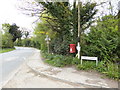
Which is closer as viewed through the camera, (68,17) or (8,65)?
(8,65)

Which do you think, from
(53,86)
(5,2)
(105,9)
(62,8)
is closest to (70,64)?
(53,86)

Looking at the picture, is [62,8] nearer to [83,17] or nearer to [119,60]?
[83,17]

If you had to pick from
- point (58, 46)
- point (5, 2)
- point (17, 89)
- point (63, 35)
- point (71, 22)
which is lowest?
point (17, 89)

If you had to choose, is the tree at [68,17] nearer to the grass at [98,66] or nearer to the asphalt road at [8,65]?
the grass at [98,66]

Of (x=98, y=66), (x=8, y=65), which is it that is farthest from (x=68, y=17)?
(x=8, y=65)

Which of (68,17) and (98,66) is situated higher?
(68,17)

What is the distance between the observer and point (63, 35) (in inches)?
283

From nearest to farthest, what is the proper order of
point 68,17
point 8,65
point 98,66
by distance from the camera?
point 98,66 → point 8,65 → point 68,17

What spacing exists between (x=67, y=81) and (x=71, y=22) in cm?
475

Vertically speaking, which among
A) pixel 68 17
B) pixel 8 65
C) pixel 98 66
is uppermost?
pixel 68 17

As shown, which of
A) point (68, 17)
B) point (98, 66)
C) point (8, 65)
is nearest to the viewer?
point (98, 66)

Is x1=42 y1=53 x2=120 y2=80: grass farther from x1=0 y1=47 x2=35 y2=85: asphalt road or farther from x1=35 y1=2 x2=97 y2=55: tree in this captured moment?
x1=0 y1=47 x2=35 y2=85: asphalt road

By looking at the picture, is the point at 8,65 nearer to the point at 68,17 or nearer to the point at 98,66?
the point at 68,17

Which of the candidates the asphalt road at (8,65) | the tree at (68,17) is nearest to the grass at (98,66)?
the tree at (68,17)
